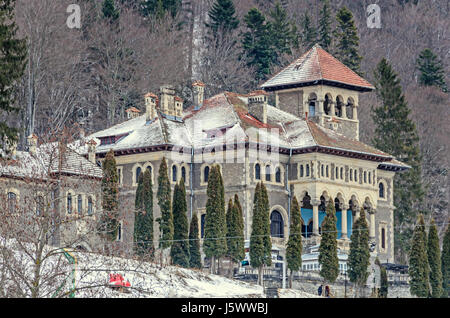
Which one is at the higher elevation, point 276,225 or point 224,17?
point 224,17

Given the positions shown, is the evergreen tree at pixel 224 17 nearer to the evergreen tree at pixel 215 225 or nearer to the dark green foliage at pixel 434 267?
the dark green foliage at pixel 434 267

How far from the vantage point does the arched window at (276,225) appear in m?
75.7

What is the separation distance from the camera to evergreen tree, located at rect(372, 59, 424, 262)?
291 ft

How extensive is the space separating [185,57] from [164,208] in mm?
40402

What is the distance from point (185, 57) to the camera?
350 ft

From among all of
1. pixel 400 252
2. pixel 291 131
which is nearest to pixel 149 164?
pixel 291 131

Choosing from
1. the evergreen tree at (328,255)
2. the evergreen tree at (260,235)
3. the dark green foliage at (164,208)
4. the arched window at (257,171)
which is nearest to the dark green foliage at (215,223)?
the evergreen tree at (260,235)

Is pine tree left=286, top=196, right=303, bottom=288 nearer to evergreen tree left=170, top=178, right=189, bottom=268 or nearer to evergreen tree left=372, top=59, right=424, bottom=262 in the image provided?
evergreen tree left=170, top=178, right=189, bottom=268

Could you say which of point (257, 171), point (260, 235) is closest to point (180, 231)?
point (260, 235)

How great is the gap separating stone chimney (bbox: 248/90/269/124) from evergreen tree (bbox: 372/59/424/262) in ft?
43.9

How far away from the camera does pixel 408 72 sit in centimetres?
12238

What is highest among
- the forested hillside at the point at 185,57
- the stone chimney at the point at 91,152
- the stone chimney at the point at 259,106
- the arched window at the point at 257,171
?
the forested hillside at the point at 185,57

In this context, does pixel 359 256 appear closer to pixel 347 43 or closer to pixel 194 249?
pixel 194 249

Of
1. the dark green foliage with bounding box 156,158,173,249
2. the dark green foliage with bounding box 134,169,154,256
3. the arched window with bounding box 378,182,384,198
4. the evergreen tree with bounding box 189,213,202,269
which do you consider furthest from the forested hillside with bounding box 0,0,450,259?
the evergreen tree with bounding box 189,213,202,269
